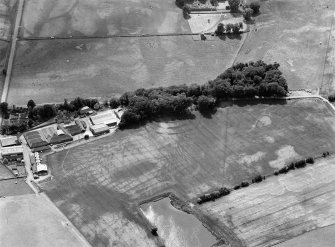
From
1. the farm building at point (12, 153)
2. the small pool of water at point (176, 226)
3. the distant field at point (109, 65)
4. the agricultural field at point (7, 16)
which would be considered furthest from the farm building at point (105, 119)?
the agricultural field at point (7, 16)

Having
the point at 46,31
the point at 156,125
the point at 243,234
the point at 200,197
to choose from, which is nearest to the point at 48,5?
the point at 46,31

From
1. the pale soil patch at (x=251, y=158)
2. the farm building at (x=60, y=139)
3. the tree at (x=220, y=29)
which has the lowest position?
the pale soil patch at (x=251, y=158)

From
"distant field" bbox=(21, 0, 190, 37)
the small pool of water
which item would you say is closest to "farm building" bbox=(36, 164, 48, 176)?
the small pool of water

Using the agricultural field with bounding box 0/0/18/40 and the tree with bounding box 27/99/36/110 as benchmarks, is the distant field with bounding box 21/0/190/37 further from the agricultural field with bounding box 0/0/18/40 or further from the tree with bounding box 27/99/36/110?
the tree with bounding box 27/99/36/110

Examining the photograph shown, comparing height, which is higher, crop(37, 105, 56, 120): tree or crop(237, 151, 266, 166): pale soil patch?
crop(37, 105, 56, 120): tree

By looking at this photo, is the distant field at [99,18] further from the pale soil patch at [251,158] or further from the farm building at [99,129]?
the pale soil patch at [251,158]

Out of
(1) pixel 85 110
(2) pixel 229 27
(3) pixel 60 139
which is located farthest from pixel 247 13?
(3) pixel 60 139
